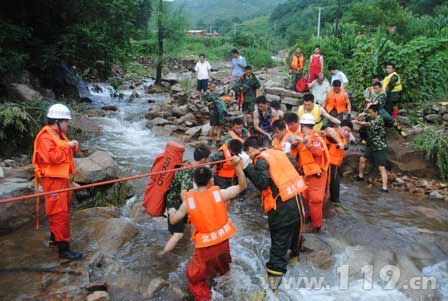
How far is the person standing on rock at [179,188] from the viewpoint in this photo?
4582mm

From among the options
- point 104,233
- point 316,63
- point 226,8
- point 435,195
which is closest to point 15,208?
point 104,233

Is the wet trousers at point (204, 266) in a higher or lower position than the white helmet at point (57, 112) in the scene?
lower

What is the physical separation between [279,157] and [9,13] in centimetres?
1161

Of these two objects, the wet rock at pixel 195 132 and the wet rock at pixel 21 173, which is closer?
the wet rock at pixel 21 173

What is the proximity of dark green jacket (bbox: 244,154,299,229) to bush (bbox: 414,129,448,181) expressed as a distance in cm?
478

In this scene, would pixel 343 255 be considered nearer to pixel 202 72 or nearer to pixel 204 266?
pixel 204 266

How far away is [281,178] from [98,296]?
2.19 metres

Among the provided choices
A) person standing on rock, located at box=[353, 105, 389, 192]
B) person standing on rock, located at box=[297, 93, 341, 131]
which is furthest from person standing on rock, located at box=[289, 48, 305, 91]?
person standing on rock, located at box=[297, 93, 341, 131]

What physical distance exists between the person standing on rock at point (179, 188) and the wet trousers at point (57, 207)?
1.15 m

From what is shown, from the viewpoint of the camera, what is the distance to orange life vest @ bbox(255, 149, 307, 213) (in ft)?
13.6

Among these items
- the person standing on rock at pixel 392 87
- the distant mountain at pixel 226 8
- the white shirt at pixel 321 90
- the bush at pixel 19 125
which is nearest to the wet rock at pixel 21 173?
the bush at pixel 19 125

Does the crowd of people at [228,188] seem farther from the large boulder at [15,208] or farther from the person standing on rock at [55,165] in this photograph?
the large boulder at [15,208]

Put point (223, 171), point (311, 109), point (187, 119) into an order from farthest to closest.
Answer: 1. point (187, 119)
2. point (311, 109)
3. point (223, 171)

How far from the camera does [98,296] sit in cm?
388
